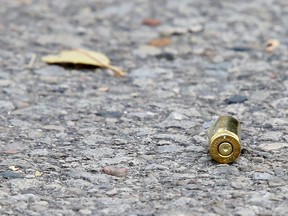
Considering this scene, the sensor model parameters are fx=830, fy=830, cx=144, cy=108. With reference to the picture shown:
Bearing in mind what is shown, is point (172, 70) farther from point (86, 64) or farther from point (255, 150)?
point (255, 150)

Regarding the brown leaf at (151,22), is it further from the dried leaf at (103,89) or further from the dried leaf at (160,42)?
the dried leaf at (103,89)

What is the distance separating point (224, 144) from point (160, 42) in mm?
1834

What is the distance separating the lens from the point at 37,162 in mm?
3021

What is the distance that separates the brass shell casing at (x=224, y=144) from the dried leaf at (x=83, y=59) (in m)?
1.29

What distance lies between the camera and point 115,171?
2.94 meters

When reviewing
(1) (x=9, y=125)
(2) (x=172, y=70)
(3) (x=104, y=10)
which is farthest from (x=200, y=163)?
(3) (x=104, y=10)

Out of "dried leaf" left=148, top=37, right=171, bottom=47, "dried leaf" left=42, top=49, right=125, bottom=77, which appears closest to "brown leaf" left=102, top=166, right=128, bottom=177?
"dried leaf" left=42, top=49, right=125, bottom=77

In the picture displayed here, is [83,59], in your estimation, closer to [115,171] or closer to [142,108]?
[142,108]

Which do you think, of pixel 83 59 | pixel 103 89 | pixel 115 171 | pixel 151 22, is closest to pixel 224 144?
pixel 115 171

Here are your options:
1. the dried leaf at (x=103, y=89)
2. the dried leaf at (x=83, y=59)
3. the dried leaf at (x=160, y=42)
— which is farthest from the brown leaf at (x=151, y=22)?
the dried leaf at (x=103, y=89)

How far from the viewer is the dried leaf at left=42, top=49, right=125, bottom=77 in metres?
4.23

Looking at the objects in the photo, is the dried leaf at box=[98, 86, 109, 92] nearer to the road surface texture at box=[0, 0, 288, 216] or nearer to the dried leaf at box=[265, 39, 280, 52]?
the road surface texture at box=[0, 0, 288, 216]

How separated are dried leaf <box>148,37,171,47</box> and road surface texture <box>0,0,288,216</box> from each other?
0.02 m

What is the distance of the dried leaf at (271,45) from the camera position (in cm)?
454
